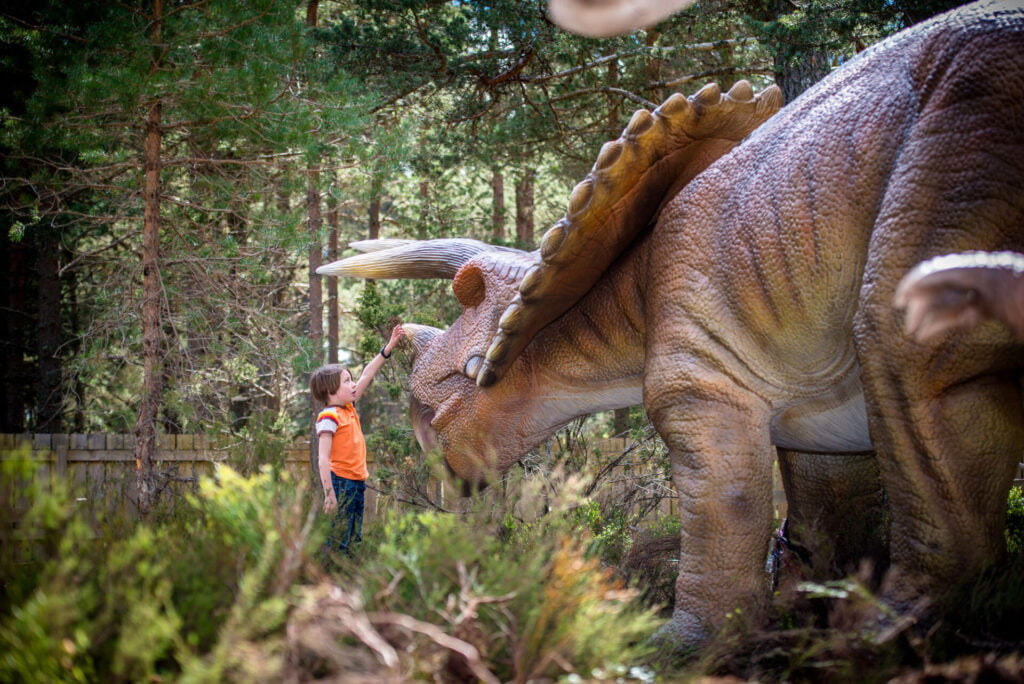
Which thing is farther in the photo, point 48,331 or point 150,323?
point 48,331

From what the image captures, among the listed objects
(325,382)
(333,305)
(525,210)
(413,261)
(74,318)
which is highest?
(525,210)

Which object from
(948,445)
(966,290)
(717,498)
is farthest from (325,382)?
(966,290)

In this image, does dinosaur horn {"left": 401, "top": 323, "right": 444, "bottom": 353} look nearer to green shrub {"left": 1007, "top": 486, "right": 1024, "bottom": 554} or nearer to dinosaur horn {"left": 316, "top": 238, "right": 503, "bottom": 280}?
dinosaur horn {"left": 316, "top": 238, "right": 503, "bottom": 280}

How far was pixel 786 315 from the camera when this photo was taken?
3.12 meters

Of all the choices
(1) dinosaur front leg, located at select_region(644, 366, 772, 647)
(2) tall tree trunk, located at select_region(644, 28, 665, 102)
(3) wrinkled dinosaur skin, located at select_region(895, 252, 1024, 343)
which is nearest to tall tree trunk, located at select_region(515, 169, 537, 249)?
(2) tall tree trunk, located at select_region(644, 28, 665, 102)

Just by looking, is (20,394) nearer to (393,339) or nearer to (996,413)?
(393,339)

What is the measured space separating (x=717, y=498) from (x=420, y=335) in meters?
1.92

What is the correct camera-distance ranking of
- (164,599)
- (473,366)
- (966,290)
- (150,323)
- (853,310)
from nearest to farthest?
(966,290)
(164,599)
(853,310)
(473,366)
(150,323)

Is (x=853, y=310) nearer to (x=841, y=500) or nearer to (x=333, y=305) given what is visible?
(x=841, y=500)

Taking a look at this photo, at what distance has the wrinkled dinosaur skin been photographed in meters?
1.73

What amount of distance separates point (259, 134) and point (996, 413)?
558 cm

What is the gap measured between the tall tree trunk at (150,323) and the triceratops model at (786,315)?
3.35 m

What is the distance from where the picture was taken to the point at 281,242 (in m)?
7.23

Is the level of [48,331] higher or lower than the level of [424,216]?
lower
